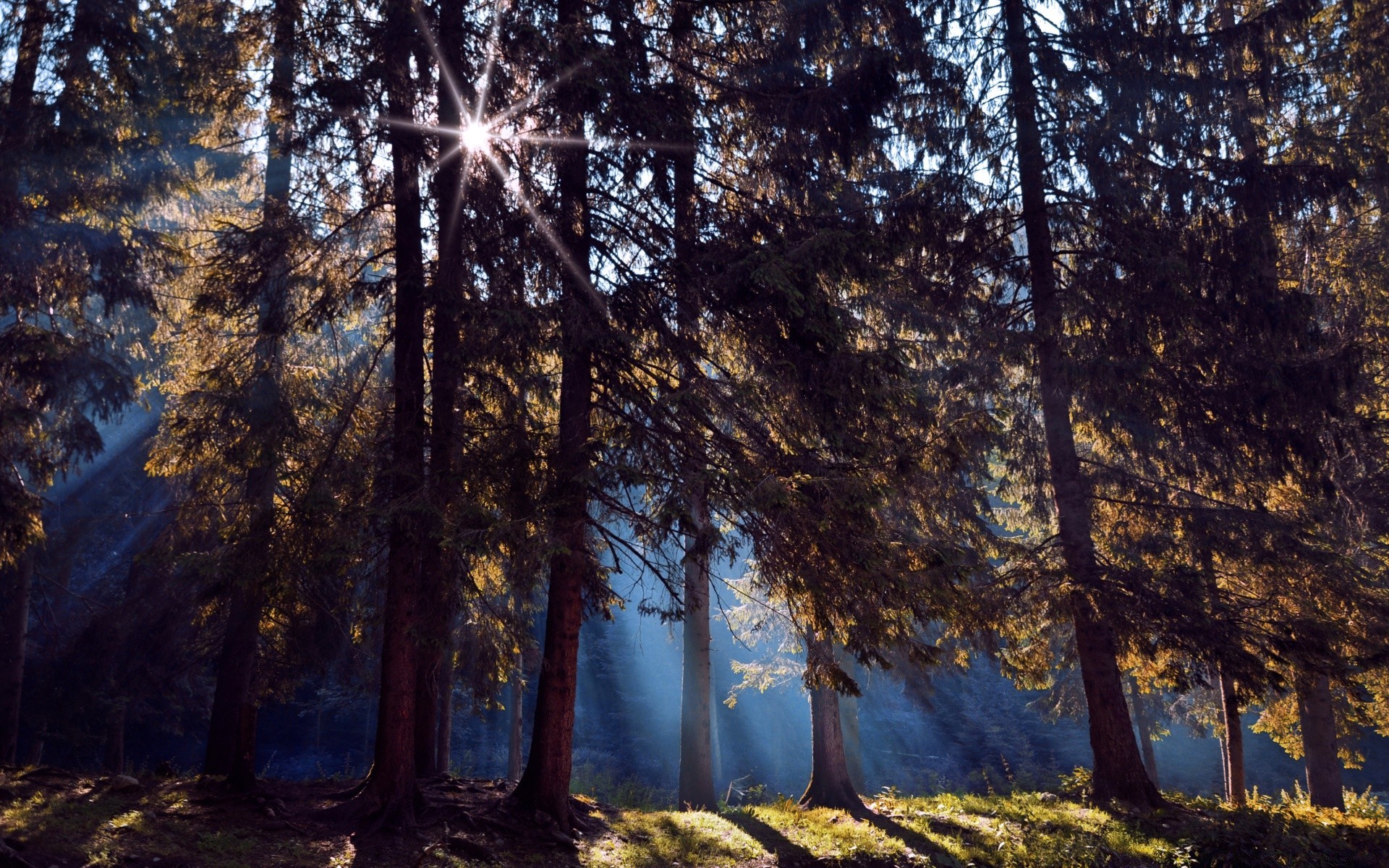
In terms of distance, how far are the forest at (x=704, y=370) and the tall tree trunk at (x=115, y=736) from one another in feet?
11.8

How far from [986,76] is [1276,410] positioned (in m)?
5.40

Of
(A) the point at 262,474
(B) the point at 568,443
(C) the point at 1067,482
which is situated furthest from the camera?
(C) the point at 1067,482

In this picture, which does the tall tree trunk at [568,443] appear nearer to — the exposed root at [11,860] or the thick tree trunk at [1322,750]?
the exposed root at [11,860]

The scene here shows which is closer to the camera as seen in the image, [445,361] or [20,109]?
[445,361]

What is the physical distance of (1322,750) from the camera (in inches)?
515

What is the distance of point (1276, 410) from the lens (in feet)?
30.4

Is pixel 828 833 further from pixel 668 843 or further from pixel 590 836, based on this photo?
pixel 590 836

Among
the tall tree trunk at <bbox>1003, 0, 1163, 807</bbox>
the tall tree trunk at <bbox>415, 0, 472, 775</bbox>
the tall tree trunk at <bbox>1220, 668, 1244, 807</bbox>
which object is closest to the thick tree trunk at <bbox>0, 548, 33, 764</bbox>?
the tall tree trunk at <bbox>415, 0, 472, 775</bbox>

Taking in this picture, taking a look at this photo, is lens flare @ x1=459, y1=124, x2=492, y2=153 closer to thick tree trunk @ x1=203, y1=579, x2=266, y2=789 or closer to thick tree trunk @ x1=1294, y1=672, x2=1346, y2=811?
thick tree trunk @ x1=203, y1=579, x2=266, y2=789

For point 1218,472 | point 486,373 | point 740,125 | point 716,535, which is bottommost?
point 716,535

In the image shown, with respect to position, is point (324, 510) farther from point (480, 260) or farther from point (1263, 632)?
point (1263, 632)

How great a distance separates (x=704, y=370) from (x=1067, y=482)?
4796 mm

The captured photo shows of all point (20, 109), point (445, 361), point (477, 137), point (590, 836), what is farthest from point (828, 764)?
point (20, 109)

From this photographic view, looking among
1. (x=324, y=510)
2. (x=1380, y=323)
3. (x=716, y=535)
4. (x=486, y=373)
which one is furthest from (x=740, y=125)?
(x=1380, y=323)
